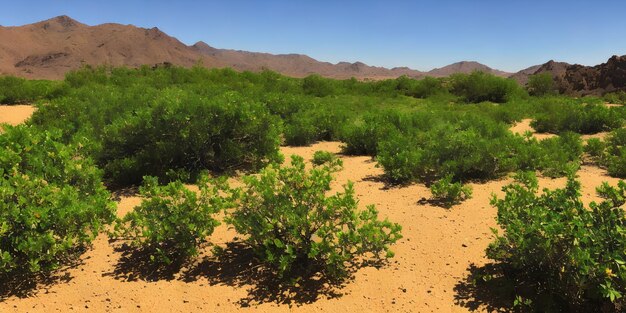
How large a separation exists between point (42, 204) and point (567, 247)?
4.85m

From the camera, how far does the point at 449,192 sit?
21.5 feet

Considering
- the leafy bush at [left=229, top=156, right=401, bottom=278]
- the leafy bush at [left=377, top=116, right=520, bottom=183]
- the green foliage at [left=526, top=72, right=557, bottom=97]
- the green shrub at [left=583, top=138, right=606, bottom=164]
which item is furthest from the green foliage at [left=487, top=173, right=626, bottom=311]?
the green foliage at [left=526, top=72, right=557, bottom=97]

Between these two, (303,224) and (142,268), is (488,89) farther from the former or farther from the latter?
(142,268)

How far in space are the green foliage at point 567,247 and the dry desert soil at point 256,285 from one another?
437 millimetres

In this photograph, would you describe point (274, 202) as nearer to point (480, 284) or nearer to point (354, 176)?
point (480, 284)

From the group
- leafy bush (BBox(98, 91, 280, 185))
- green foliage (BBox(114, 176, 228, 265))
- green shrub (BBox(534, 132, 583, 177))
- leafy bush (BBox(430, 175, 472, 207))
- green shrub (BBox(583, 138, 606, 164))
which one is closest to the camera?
green foliage (BBox(114, 176, 228, 265))

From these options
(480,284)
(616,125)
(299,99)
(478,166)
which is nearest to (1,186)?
(480,284)

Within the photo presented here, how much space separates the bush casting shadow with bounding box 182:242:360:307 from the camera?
13.7ft

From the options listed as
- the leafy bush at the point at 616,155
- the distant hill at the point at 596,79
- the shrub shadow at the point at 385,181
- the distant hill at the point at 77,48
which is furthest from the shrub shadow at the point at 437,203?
the distant hill at the point at 77,48

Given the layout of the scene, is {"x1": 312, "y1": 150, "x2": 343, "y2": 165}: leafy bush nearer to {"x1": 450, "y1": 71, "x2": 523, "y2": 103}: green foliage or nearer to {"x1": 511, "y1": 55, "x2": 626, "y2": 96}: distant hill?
{"x1": 450, "y1": 71, "x2": 523, "y2": 103}: green foliage

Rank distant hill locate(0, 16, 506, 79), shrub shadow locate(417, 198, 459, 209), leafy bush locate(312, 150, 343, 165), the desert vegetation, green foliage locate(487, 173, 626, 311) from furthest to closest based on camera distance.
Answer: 1. distant hill locate(0, 16, 506, 79)
2. leafy bush locate(312, 150, 343, 165)
3. shrub shadow locate(417, 198, 459, 209)
4. the desert vegetation
5. green foliage locate(487, 173, 626, 311)

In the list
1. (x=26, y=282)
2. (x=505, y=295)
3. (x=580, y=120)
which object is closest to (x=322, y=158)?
(x=505, y=295)

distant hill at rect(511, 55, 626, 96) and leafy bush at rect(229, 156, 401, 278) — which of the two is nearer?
leafy bush at rect(229, 156, 401, 278)

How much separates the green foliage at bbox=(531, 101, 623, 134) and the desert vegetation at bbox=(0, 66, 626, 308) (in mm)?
44
